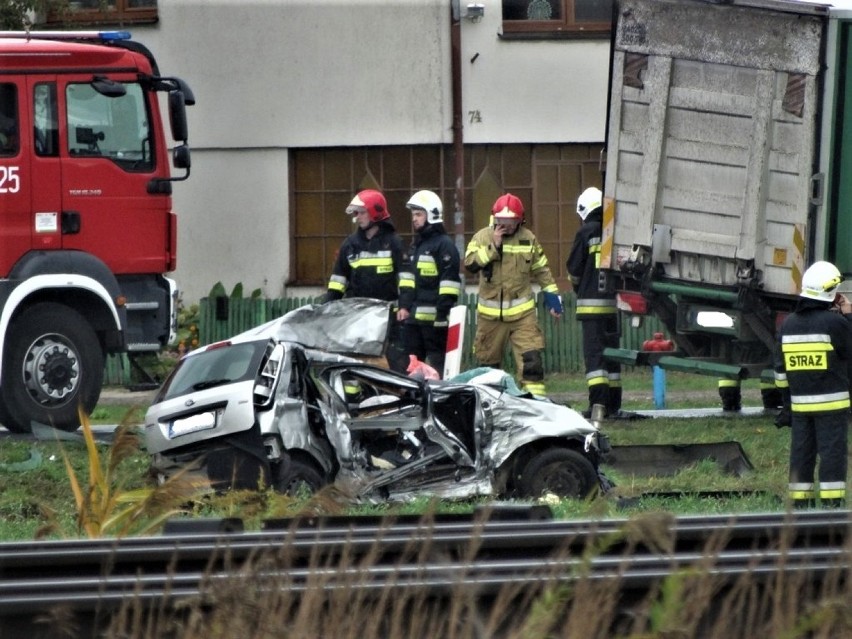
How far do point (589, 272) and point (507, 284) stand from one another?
79 centimetres

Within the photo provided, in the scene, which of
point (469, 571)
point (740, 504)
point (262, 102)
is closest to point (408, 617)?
point (469, 571)

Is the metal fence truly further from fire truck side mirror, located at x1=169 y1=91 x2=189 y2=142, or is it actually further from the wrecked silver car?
the wrecked silver car

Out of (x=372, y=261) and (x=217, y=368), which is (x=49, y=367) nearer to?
(x=372, y=261)

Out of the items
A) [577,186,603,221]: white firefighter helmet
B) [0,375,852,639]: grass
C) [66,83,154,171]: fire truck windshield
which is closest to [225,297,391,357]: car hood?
[66,83,154,171]: fire truck windshield

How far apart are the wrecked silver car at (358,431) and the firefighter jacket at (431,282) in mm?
3282

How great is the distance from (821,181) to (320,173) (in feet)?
30.7

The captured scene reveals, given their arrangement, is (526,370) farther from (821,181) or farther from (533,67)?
(533,67)

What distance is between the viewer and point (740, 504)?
8797 mm

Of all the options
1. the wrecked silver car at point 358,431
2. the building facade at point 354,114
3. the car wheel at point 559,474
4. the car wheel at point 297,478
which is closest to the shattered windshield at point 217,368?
the wrecked silver car at point 358,431

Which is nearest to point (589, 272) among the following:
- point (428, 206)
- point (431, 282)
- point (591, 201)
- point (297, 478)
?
point (591, 201)

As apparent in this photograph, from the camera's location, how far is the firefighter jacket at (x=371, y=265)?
1272cm

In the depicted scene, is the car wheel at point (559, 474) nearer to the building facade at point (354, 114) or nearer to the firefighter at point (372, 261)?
the firefighter at point (372, 261)

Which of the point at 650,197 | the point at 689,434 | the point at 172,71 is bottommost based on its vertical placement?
the point at 689,434

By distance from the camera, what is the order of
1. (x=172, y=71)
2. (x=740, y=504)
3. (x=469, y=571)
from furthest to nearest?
(x=172, y=71) < (x=740, y=504) < (x=469, y=571)
